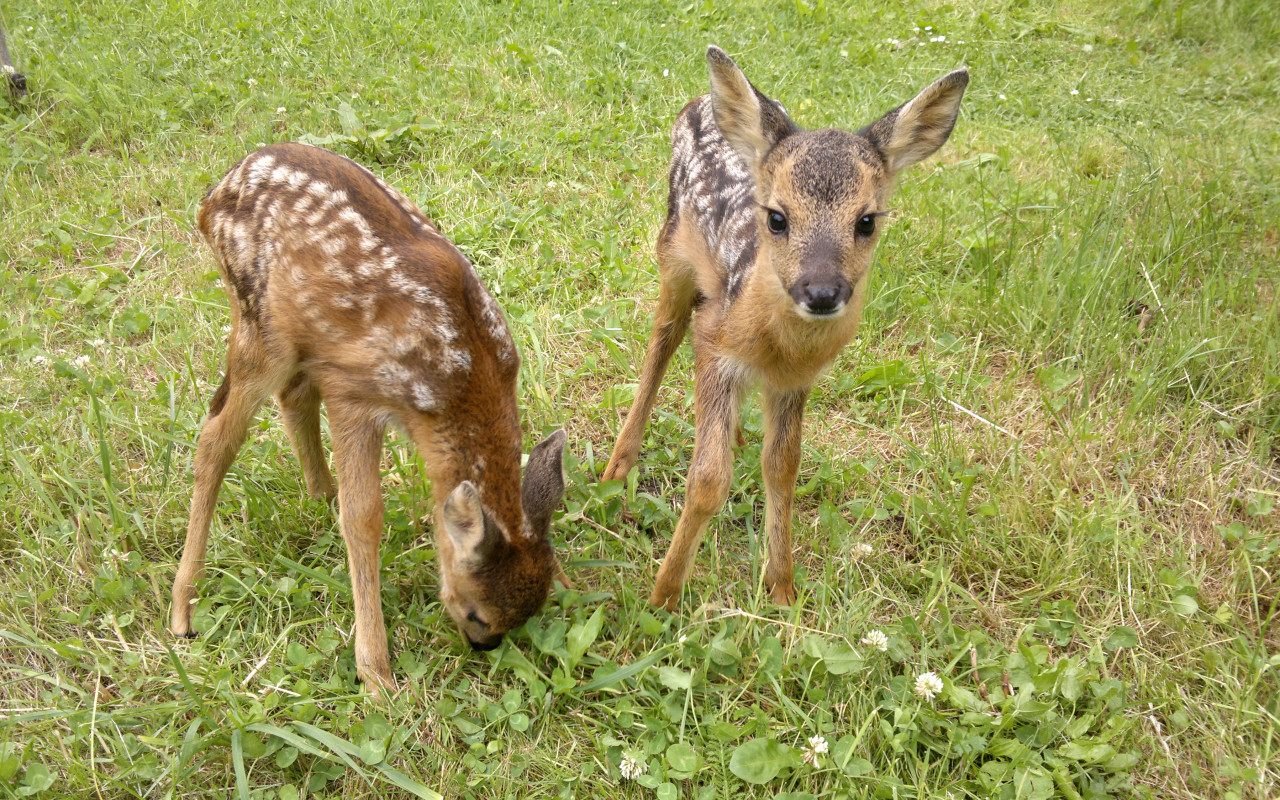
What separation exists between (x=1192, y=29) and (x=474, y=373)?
8.67m

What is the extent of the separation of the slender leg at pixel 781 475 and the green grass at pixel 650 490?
0.13m

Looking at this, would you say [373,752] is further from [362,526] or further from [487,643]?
[362,526]

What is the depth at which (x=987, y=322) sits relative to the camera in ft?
14.6

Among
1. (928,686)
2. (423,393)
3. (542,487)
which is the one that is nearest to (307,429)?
(423,393)

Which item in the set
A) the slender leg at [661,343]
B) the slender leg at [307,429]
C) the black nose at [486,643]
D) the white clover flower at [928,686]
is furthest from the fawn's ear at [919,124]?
the slender leg at [307,429]

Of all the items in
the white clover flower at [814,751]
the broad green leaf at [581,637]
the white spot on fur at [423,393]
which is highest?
the white spot on fur at [423,393]

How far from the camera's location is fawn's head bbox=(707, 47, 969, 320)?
108 inches

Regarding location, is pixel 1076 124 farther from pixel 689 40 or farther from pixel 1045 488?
pixel 1045 488

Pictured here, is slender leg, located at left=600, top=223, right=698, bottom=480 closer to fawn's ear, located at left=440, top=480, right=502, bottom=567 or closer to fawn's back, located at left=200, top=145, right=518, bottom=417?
fawn's back, located at left=200, top=145, right=518, bottom=417

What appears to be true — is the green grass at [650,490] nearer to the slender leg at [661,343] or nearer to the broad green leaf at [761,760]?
the broad green leaf at [761,760]

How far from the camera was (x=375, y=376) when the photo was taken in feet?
9.70

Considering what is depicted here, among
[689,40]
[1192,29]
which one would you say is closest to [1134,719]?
[689,40]

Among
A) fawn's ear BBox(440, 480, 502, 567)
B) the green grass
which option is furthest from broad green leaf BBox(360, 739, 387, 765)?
fawn's ear BBox(440, 480, 502, 567)

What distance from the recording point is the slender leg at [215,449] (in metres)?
3.06
